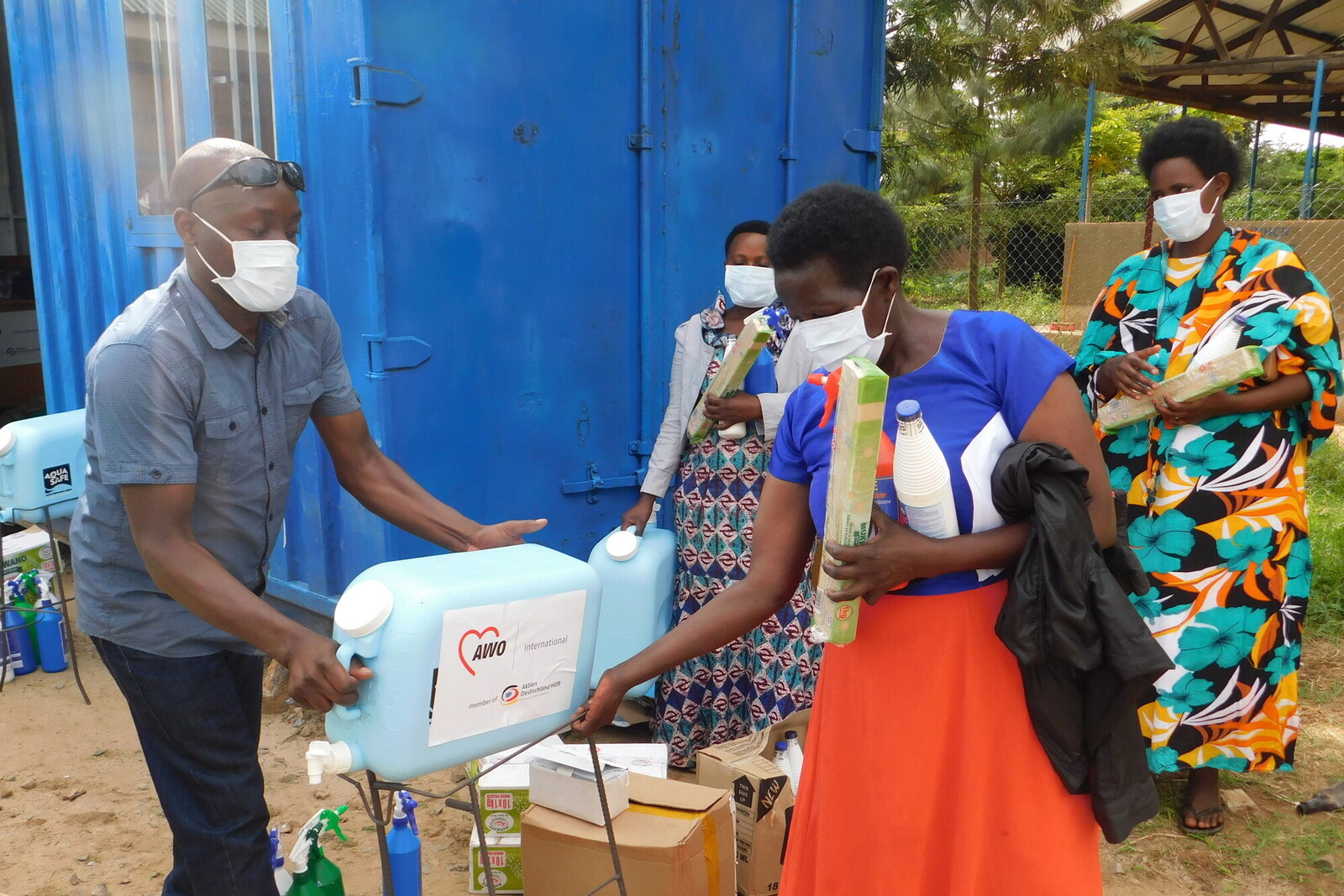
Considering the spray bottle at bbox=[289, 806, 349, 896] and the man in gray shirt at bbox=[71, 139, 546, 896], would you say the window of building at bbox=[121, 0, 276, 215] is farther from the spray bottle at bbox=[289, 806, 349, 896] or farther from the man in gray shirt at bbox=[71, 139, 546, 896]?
the spray bottle at bbox=[289, 806, 349, 896]

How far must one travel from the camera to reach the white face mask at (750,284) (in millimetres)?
3322

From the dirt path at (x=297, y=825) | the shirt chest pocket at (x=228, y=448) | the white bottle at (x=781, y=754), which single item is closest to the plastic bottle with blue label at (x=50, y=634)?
the dirt path at (x=297, y=825)

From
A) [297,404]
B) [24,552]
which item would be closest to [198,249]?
[297,404]

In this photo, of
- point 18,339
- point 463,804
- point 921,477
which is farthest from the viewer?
point 18,339

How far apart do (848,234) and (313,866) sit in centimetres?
197

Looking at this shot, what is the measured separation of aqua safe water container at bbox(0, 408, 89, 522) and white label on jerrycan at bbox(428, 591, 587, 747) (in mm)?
3049

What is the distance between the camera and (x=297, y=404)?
2.15m

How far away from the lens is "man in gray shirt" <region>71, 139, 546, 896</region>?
1781mm

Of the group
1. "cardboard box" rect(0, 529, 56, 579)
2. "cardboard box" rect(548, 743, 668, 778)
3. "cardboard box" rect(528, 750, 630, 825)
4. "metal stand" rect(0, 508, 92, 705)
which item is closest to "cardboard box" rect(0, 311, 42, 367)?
"cardboard box" rect(0, 529, 56, 579)

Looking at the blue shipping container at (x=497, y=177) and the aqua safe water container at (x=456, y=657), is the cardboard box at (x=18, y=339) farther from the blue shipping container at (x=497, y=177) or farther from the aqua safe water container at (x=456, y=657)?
the aqua safe water container at (x=456, y=657)

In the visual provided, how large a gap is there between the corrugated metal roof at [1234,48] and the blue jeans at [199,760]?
10144 millimetres

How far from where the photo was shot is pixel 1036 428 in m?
1.51

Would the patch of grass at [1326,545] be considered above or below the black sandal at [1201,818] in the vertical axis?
above

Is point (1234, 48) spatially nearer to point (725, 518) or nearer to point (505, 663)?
point (725, 518)
